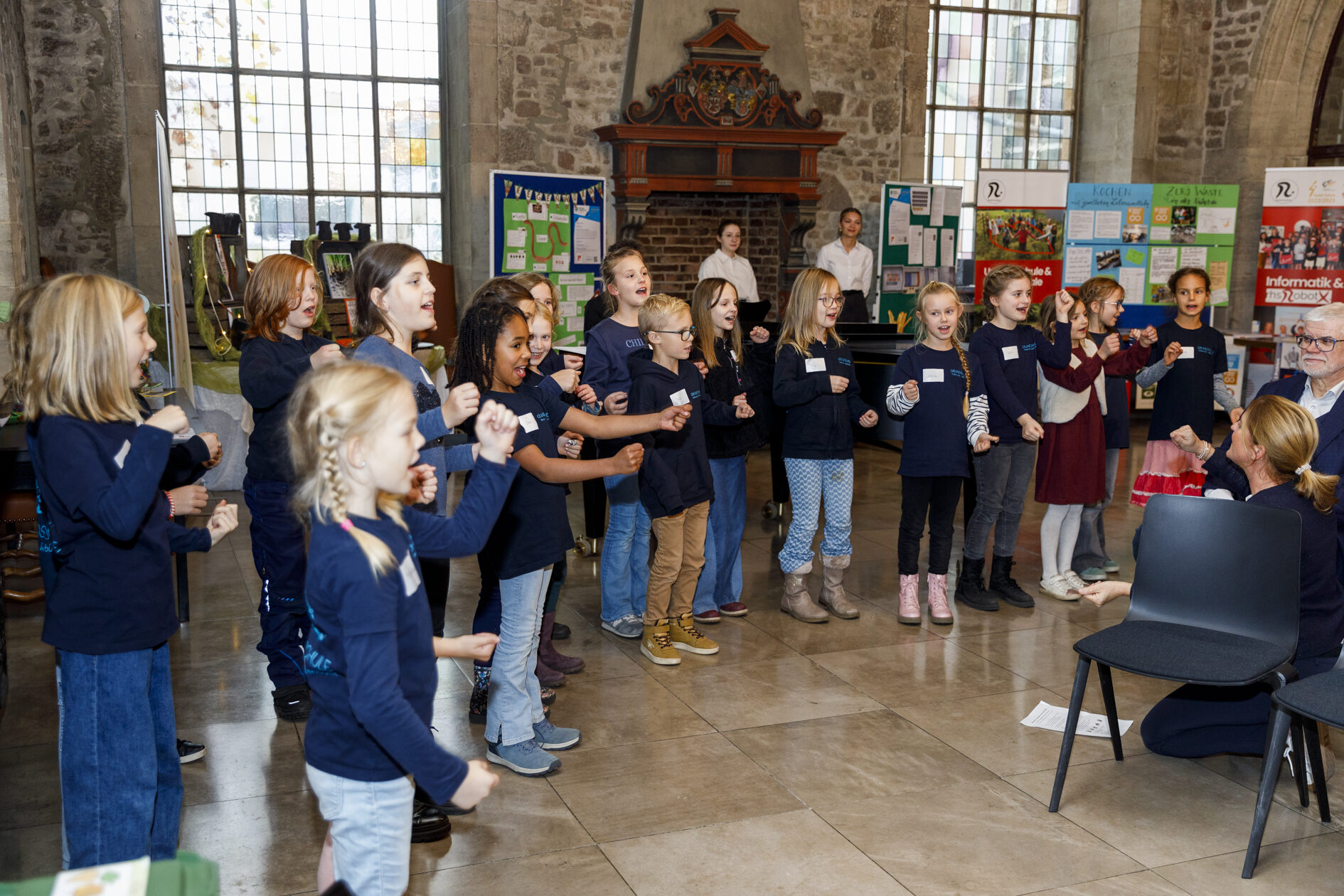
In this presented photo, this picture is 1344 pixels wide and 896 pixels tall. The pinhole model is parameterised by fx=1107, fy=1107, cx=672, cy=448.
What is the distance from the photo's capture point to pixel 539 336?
11.4ft

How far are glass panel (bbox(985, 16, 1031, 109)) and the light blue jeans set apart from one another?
443 inches

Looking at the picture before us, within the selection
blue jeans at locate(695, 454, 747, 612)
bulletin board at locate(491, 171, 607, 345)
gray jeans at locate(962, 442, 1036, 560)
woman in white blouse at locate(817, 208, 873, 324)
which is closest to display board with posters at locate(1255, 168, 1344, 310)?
woman in white blouse at locate(817, 208, 873, 324)

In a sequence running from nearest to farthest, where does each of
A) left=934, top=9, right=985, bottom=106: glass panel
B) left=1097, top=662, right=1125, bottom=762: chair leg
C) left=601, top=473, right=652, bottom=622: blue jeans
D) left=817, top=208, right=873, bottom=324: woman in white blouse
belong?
left=1097, top=662, right=1125, bottom=762: chair leg, left=601, top=473, right=652, bottom=622: blue jeans, left=817, top=208, right=873, bottom=324: woman in white blouse, left=934, top=9, right=985, bottom=106: glass panel

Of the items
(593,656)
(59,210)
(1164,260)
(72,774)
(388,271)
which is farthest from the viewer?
(1164,260)

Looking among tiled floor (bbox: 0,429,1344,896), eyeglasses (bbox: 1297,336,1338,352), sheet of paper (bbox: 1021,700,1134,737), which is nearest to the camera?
tiled floor (bbox: 0,429,1344,896)

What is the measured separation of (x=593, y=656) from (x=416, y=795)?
1467 millimetres

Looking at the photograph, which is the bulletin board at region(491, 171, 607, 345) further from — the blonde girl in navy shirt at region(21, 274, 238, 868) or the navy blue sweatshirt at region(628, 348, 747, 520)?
the blonde girl in navy shirt at region(21, 274, 238, 868)

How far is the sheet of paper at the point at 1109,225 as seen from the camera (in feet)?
33.3

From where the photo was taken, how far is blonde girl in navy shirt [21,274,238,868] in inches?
87.4

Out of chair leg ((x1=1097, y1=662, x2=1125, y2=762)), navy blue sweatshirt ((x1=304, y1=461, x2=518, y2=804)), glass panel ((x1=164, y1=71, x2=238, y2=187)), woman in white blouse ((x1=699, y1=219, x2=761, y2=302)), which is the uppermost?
glass panel ((x1=164, y1=71, x2=238, y2=187))

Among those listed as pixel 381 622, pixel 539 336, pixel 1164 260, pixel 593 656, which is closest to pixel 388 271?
pixel 539 336

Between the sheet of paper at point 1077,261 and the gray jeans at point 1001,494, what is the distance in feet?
18.4

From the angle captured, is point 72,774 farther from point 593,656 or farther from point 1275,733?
point 1275,733

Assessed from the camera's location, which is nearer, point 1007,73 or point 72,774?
point 72,774
